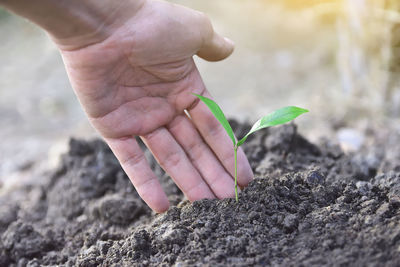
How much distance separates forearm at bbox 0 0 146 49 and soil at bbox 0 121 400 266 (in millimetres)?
944

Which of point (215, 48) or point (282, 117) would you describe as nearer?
point (282, 117)

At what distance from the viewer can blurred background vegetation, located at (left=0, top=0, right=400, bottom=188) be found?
419 cm

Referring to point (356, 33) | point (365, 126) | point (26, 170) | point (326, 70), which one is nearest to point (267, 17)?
point (326, 70)

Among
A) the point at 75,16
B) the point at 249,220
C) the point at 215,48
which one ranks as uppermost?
the point at 75,16

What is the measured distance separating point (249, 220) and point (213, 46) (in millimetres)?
930

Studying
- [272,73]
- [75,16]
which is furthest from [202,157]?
[272,73]

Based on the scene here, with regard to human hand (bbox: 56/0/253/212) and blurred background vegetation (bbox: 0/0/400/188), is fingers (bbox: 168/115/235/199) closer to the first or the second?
human hand (bbox: 56/0/253/212)

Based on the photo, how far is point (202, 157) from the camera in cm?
223

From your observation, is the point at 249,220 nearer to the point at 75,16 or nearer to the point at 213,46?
the point at 213,46

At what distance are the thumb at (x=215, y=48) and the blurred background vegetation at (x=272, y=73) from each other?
189 centimetres

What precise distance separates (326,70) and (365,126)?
5.98 feet

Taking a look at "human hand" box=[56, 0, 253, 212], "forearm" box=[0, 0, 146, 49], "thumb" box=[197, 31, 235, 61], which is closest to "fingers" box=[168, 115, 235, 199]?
"human hand" box=[56, 0, 253, 212]

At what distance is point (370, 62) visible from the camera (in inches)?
171

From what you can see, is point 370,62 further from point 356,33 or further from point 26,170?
point 26,170
